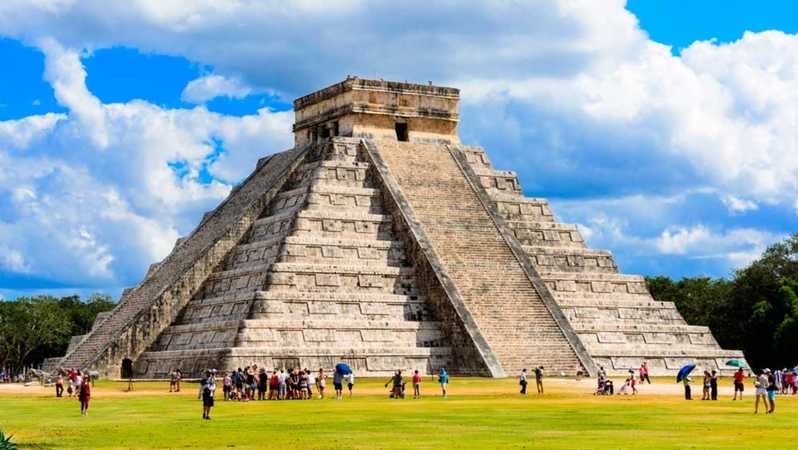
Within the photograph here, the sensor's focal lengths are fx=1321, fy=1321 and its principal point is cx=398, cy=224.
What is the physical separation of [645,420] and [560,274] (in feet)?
70.8

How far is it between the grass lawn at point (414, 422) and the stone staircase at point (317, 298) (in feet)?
12.6

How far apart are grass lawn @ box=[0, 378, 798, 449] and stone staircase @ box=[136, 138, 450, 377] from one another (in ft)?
12.6

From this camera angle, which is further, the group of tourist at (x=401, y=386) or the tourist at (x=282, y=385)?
the tourist at (x=282, y=385)

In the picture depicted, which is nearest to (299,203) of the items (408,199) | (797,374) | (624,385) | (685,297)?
(408,199)

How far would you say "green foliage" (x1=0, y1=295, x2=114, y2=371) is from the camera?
78625mm

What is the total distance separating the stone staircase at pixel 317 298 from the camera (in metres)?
42.0

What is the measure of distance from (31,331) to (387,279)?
3965cm

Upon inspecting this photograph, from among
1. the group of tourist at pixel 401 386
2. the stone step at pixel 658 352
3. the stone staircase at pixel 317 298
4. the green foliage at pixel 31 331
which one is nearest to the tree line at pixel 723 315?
the green foliage at pixel 31 331

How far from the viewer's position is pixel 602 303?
48.0 m

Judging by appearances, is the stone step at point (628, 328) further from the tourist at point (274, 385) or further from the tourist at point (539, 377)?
the tourist at point (274, 385)

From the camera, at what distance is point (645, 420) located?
26.8m

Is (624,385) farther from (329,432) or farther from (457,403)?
(329,432)

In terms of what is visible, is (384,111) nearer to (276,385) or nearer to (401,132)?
(401,132)

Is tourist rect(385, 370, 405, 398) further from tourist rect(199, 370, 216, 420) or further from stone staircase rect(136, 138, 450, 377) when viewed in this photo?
tourist rect(199, 370, 216, 420)
